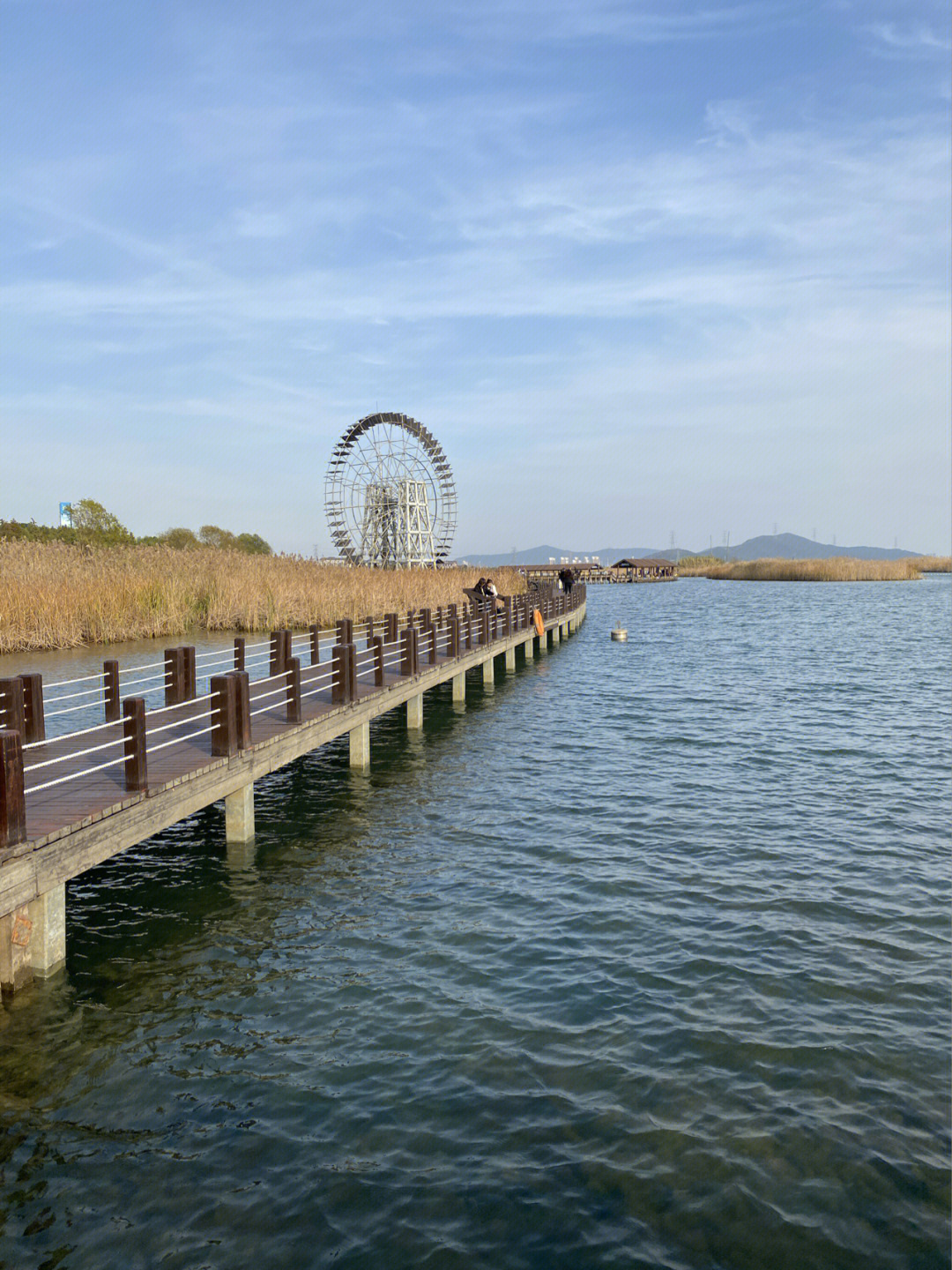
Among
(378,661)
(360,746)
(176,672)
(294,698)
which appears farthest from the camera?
(378,661)

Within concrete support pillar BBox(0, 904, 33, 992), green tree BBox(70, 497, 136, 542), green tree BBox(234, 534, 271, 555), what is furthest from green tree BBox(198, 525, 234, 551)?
concrete support pillar BBox(0, 904, 33, 992)

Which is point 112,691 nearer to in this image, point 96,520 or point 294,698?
point 294,698

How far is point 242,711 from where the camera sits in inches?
429

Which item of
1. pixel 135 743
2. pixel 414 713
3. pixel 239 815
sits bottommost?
pixel 239 815

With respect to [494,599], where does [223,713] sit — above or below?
below

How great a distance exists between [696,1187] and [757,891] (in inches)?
200

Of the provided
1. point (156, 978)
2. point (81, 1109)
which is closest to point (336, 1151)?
point (81, 1109)

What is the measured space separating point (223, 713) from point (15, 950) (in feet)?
11.7

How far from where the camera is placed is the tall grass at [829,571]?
345ft

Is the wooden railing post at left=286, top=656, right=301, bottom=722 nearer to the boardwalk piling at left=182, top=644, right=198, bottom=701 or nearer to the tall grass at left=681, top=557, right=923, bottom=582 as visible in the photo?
the boardwalk piling at left=182, top=644, right=198, bottom=701

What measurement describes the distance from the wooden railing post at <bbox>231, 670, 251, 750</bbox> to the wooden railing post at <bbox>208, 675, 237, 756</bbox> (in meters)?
0.10

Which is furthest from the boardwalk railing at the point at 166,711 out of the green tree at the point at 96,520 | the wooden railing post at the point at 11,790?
the green tree at the point at 96,520

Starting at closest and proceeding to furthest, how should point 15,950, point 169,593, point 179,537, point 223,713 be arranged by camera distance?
point 15,950 → point 223,713 → point 169,593 → point 179,537

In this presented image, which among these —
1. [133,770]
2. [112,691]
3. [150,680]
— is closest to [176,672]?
[112,691]
